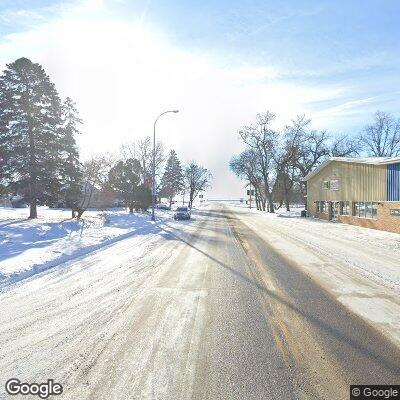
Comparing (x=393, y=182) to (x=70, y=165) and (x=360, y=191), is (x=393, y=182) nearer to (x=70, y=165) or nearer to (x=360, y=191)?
(x=360, y=191)

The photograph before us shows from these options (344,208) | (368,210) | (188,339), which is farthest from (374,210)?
(188,339)

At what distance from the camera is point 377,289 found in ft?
29.6

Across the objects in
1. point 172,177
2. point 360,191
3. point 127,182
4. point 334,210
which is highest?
point 172,177

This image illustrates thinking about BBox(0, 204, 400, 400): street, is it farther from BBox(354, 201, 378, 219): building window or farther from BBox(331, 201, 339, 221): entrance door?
BBox(331, 201, 339, 221): entrance door

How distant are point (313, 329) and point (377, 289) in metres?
3.82

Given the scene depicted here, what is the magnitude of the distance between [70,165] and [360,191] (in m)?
26.9

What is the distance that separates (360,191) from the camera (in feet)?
106

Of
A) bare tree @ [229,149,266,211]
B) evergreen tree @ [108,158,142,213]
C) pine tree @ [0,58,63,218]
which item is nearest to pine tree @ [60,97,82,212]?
pine tree @ [0,58,63,218]

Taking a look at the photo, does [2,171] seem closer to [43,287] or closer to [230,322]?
[43,287]

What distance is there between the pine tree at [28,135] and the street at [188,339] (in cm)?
2291

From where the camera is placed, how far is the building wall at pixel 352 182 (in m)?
28.9

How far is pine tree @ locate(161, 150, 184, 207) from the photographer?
3391 inches

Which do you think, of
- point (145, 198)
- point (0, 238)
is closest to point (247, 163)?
point (145, 198)

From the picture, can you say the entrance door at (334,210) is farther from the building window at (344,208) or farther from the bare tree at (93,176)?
the bare tree at (93,176)
